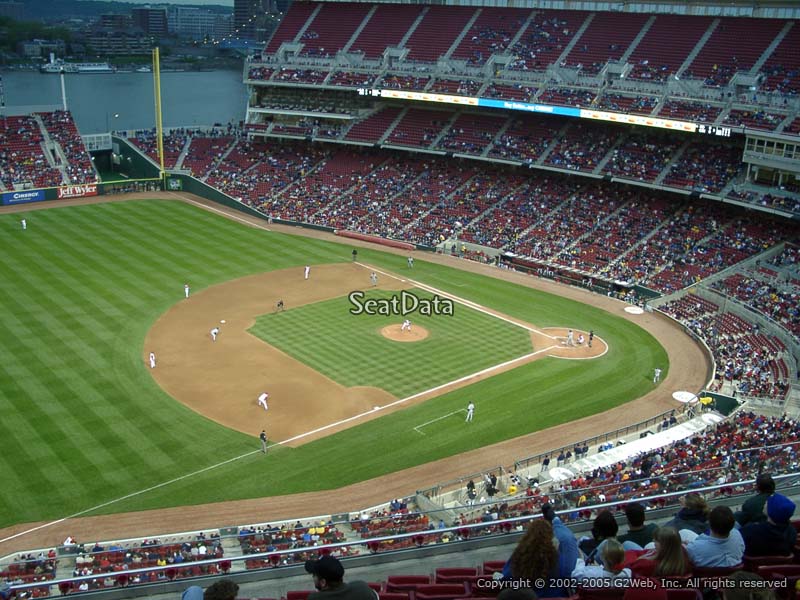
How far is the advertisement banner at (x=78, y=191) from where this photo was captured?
71938 millimetres

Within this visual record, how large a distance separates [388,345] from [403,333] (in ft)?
7.23

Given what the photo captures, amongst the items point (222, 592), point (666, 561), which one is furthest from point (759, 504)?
point (222, 592)

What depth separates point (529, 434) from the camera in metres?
34.0

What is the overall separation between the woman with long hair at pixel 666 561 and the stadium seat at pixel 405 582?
3.70m

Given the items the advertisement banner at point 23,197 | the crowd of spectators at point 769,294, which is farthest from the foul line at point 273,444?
the advertisement banner at point 23,197

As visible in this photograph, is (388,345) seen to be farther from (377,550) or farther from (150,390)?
(377,550)

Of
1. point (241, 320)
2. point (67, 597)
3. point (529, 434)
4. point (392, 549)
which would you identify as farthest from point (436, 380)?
point (67, 597)

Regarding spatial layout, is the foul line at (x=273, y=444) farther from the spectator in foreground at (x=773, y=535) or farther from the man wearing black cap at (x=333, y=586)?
the spectator in foreground at (x=773, y=535)

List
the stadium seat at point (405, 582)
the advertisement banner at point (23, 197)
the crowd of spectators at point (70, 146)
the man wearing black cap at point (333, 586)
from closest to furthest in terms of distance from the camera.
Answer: the man wearing black cap at point (333, 586), the stadium seat at point (405, 582), the advertisement banner at point (23, 197), the crowd of spectators at point (70, 146)

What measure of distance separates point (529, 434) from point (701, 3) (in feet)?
159

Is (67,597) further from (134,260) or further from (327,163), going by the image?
(327,163)

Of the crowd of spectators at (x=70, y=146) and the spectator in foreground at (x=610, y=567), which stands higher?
the crowd of spectators at (x=70, y=146)

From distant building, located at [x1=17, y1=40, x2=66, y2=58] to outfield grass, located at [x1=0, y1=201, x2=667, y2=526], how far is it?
4451 inches

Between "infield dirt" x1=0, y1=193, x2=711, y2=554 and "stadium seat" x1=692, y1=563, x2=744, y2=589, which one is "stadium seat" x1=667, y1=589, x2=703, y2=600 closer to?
"stadium seat" x1=692, y1=563, x2=744, y2=589
